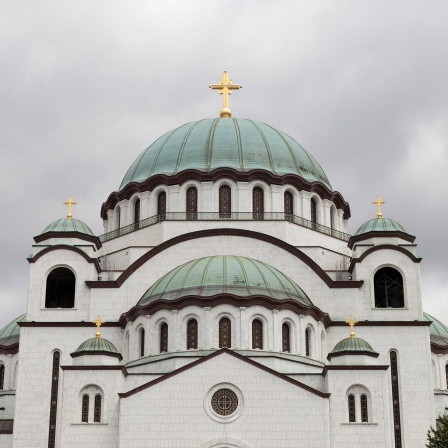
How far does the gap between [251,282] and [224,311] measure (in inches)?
72.1

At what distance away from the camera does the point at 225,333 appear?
40.9m

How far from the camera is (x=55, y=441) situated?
41.0 metres

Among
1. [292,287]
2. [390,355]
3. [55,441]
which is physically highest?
[292,287]

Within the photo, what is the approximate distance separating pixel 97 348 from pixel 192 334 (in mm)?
3775

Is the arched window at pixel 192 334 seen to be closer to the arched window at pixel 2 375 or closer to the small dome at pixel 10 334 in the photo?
the small dome at pixel 10 334

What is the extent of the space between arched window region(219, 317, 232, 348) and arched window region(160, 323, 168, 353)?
2150 millimetres

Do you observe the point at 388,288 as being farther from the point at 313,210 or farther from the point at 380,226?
the point at 313,210

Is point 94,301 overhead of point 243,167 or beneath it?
beneath

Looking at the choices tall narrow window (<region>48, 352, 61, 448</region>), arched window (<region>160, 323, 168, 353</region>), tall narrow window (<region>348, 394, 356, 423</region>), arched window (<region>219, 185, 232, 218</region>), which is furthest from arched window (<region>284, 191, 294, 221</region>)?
tall narrow window (<region>48, 352, 61, 448</region>)

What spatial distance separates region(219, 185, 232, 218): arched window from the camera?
4834 cm

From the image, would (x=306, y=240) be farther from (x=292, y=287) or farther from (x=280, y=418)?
(x=280, y=418)

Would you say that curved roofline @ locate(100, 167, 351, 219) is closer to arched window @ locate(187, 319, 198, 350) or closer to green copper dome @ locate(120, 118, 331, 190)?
green copper dome @ locate(120, 118, 331, 190)

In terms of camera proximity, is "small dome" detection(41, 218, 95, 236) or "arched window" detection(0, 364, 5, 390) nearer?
"small dome" detection(41, 218, 95, 236)

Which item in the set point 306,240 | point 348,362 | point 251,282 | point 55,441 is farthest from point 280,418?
point 306,240
